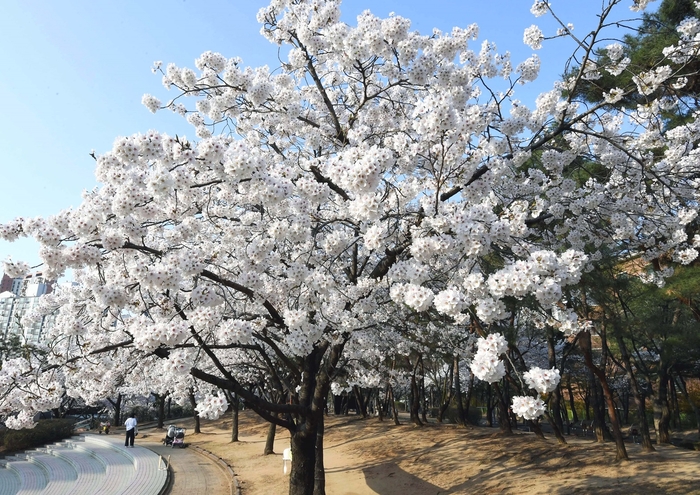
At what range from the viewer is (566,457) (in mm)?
10953

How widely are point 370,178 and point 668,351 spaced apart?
1081cm

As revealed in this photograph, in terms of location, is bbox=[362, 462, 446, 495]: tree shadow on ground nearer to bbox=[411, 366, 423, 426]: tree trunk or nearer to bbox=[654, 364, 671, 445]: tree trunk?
bbox=[411, 366, 423, 426]: tree trunk

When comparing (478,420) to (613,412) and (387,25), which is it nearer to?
(613,412)

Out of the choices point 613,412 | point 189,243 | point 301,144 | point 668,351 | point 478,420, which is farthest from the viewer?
point 478,420

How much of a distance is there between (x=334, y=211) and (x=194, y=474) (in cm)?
1137

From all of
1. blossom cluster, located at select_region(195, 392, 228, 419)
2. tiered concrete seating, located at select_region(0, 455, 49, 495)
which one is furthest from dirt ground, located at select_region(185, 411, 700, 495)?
blossom cluster, located at select_region(195, 392, 228, 419)

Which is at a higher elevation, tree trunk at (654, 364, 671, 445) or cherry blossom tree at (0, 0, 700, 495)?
cherry blossom tree at (0, 0, 700, 495)

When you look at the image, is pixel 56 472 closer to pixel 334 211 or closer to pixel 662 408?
pixel 334 211

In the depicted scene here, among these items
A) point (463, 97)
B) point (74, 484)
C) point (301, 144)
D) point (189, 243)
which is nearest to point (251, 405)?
point (189, 243)

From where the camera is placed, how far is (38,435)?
20922 mm

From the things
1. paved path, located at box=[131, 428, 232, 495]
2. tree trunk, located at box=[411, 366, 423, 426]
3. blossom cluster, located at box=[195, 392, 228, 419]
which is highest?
blossom cluster, located at box=[195, 392, 228, 419]

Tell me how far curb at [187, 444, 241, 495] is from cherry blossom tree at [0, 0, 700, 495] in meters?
5.28

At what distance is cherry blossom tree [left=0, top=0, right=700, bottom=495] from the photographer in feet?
14.9

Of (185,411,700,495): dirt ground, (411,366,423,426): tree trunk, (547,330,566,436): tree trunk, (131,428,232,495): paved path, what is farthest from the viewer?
(411,366,423,426): tree trunk
